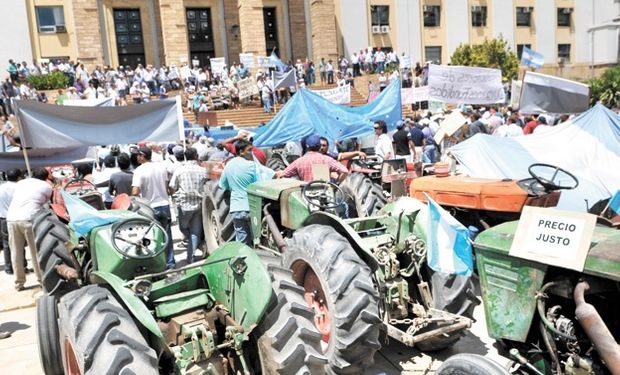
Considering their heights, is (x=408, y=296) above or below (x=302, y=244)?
below

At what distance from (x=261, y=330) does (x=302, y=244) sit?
121cm

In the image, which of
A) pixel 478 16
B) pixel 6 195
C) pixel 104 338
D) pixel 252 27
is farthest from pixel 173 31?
pixel 104 338

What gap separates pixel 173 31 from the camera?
32.7 meters

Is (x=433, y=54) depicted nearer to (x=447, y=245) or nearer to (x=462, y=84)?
(x=462, y=84)

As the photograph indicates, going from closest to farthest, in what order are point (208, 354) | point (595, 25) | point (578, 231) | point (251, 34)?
point (578, 231) → point (208, 354) → point (251, 34) → point (595, 25)

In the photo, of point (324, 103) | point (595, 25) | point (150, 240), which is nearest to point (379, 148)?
point (324, 103)

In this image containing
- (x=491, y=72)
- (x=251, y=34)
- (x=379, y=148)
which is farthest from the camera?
(x=251, y=34)

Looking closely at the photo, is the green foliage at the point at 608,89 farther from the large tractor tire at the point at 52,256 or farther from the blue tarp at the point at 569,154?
the large tractor tire at the point at 52,256

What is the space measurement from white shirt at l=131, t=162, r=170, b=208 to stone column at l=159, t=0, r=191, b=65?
2630cm

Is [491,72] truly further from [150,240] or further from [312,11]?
[312,11]

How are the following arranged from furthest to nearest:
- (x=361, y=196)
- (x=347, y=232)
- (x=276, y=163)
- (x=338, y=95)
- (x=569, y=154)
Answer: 1. (x=338, y=95)
2. (x=276, y=163)
3. (x=569, y=154)
4. (x=361, y=196)
5. (x=347, y=232)

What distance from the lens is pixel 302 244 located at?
15.3ft

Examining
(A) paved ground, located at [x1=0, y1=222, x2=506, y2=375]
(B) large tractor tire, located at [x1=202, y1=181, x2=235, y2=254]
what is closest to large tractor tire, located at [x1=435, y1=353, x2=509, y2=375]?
(A) paved ground, located at [x1=0, y1=222, x2=506, y2=375]

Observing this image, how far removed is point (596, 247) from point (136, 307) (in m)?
2.76
